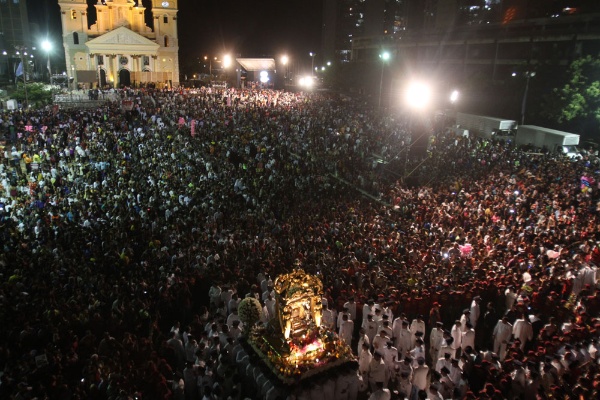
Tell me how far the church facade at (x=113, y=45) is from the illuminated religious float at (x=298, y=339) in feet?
161

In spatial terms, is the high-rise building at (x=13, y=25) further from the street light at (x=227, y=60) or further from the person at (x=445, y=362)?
the person at (x=445, y=362)

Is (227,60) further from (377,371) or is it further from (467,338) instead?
(377,371)

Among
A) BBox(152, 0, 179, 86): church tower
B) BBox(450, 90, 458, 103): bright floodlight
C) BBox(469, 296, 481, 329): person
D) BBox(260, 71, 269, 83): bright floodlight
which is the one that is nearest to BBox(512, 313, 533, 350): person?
BBox(469, 296, 481, 329): person

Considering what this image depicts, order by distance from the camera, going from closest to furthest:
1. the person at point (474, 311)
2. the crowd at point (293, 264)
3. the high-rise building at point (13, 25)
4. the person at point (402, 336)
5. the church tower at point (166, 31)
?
the crowd at point (293, 264)
the person at point (402, 336)
the person at point (474, 311)
the church tower at point (166, 31)
the high-rise building at point (13, 25)

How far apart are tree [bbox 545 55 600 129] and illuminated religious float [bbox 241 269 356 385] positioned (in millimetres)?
25142

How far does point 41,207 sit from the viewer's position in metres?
15.2

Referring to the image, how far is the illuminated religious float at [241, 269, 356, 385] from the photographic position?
756cm

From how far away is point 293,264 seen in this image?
37.4ft

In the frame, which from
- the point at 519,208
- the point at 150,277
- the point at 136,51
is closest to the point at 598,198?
the point at 519,208

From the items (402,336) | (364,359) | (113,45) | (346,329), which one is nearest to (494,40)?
(402,336)

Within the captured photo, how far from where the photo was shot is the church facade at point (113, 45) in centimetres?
5203

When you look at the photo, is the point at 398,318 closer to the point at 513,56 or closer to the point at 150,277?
the point at 150,277

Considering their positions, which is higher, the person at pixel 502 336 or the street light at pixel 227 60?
the street light at pixel 227 60

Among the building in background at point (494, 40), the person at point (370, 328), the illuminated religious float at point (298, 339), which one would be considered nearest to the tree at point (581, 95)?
the building in background at point (494, 40)
